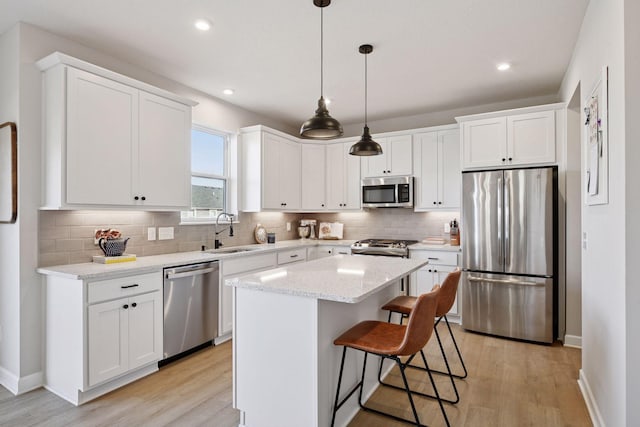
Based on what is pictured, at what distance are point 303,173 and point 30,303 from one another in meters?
3.48

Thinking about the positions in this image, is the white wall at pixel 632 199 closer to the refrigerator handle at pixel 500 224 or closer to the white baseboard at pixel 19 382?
the refrigerator handle at pixel 500 224

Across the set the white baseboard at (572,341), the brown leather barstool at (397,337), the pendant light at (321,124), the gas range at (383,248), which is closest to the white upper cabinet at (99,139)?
the pendant light at (321,124)

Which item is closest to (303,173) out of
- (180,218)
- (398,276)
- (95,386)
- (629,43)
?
(180,218)

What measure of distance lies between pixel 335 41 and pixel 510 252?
2675 mm

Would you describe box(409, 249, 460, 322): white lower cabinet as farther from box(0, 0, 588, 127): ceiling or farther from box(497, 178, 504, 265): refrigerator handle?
box(0, 0, 588, 127): ceiling

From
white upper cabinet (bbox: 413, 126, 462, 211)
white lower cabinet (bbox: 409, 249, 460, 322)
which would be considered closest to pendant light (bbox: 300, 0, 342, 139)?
white lower cabinet (bbox: 409, 249, 460, 322)

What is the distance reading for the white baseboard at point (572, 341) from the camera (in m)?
3.37

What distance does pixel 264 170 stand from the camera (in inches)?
176

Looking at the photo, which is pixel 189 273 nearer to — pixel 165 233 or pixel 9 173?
pixel 165 233

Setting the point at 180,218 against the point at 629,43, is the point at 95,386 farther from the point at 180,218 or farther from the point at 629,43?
the point at 629,43

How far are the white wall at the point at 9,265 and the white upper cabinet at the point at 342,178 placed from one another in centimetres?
362

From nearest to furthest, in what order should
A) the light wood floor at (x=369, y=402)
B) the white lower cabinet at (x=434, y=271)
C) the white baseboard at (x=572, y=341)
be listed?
the light wood floor at (x=369, y=402) → the white baseboard at (x=572, y=341) → the white lower cabinet at (x=434, y=271)

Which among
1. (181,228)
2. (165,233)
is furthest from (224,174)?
(165,233)

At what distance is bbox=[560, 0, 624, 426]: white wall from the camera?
1646 millimetres
